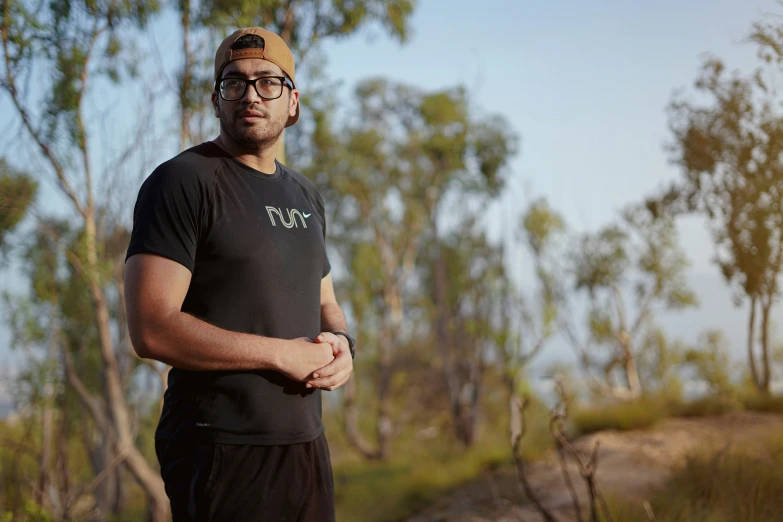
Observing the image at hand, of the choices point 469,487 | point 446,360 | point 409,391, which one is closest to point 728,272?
point 469,487

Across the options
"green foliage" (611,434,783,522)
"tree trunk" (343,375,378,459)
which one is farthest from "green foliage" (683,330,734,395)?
"green foliage" (611,434,783,522)

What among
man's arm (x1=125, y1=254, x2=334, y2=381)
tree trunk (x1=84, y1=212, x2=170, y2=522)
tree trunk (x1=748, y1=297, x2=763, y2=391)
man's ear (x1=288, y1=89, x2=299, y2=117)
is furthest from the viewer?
tree trunk (x1=748, y1=297, x2=763, y2=391)

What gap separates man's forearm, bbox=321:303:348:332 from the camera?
1.84 meters

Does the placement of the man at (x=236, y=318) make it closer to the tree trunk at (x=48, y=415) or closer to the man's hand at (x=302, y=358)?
the man's hand at (x=302, y=358)

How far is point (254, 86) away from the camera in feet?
5.35

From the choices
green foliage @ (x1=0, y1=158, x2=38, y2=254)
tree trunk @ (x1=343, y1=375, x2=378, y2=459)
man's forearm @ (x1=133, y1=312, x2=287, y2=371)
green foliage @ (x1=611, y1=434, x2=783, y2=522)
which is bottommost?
tree trunk @ (x1=343, y1=375, x2=378, y2=459)

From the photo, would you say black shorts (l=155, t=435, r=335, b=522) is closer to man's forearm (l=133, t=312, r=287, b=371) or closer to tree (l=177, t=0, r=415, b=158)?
man's forearm (l=133, t=312, r=287, b=371)

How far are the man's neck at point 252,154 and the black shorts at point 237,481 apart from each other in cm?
68

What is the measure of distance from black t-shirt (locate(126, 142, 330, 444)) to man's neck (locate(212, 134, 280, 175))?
4cm

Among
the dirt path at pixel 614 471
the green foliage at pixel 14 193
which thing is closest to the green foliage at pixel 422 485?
the dirt path at pixel 614 471

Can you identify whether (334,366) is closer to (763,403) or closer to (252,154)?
(252,154)

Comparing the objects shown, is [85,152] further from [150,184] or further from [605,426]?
[605,426]

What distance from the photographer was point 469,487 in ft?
25.3

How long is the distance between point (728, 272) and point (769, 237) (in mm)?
905
